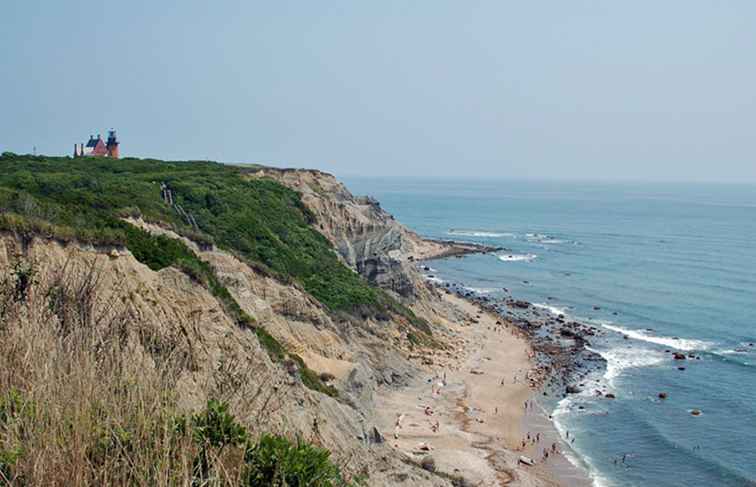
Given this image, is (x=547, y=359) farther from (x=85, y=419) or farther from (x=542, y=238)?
(x=542, y=238)

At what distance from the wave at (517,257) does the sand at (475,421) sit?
52950mm

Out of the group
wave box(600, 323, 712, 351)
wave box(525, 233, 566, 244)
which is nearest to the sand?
wave box(600, 323, 712, 351)

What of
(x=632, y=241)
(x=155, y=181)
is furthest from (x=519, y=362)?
(x=632, y=241)

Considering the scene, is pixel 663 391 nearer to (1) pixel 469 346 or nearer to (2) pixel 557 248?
(1) pixel 469 346

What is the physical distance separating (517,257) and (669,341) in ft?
170

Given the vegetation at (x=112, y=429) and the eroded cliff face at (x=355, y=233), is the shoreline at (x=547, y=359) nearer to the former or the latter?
the eroded cliff face at (x=355, y=233)

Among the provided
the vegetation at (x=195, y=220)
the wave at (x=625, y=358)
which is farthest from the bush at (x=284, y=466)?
the wave at (x=625, y=358)

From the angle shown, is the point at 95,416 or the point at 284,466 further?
the point at 284,466

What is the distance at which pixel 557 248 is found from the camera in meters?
119

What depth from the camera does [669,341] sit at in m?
59.3

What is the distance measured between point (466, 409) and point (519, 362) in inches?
520

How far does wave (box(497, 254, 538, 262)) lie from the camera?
10775 centimetres

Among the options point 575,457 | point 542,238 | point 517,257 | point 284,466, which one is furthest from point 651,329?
point 542,238

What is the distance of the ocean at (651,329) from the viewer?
36.2 metres
